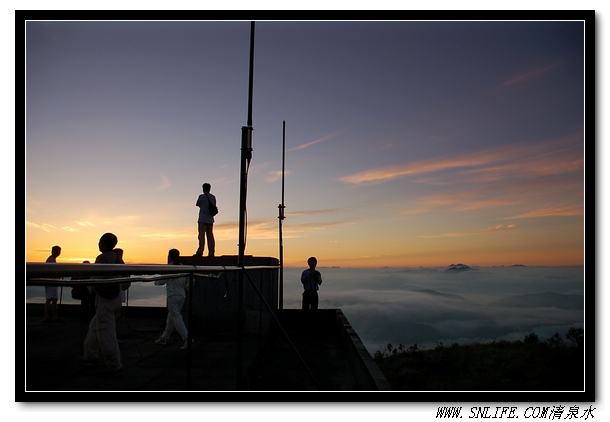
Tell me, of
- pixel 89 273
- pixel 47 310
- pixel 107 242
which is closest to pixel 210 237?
pixel 107 242

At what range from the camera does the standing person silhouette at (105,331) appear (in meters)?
2.16

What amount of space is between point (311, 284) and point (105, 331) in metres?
7.21

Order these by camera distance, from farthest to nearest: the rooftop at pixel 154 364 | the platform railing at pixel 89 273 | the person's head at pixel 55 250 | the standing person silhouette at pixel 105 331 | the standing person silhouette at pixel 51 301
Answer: the person's head at pixel 55 250 → the rooftop at pixel 154 364 → the standing person silhouette at pixel 105 331 → the standing person silhouette at pixel 51 301 → the platform railing at pixel 89 273

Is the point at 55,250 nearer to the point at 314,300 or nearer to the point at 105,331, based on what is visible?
the point at 105,331

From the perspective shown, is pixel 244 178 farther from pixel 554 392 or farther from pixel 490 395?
pixel 554 392

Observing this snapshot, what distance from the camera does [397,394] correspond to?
336 cm

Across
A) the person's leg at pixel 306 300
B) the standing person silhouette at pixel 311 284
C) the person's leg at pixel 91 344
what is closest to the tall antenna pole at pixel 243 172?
the person's leg at pixel 91 344

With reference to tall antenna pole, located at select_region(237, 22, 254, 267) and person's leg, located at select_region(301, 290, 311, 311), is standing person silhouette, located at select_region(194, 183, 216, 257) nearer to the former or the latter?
person's leg, located at select_region(301, 290, 311, 311)

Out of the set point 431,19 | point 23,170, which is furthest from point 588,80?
point 23,170

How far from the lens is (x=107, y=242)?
4008mm

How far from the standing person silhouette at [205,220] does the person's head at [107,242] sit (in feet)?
13.1

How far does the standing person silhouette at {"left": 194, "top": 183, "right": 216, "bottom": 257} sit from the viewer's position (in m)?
8.08

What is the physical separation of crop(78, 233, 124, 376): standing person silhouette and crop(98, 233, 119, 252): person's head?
144cm

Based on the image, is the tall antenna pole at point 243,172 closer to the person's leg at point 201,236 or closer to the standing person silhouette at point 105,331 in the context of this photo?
the standing person silhouette at point 105,331
